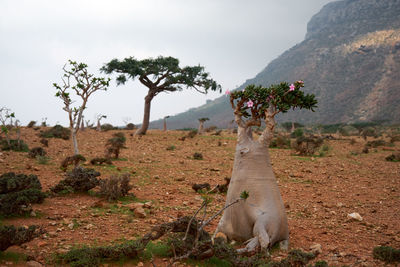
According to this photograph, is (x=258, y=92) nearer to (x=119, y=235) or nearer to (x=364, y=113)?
(x=119, y=235)

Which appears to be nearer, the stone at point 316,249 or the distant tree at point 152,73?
the stone at point 316,249

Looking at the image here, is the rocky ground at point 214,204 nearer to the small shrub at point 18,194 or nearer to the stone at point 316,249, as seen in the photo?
the stone at point 316,249

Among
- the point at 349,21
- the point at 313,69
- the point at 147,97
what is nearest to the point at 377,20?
the point at 349,21

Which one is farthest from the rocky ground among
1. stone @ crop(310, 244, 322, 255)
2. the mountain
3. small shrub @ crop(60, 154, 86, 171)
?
the mountain

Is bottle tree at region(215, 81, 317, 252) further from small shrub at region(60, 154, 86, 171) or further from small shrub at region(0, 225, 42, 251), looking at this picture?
small shrub at region(60, 154, 86, 171)

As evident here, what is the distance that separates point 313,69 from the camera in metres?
69.1

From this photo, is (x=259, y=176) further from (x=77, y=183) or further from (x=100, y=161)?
(x=100, y=161)

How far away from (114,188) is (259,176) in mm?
3407

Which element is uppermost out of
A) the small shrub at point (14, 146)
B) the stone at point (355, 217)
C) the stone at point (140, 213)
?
the small shrub at point (14, 146)

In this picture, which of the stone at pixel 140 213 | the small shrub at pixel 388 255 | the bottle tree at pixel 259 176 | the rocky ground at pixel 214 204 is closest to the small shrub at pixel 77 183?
the rocky ground at pixel 214 204

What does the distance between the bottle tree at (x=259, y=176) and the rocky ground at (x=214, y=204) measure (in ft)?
1.45

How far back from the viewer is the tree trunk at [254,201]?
4207 mm

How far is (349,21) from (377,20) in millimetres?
11022

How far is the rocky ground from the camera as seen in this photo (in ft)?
14.4
